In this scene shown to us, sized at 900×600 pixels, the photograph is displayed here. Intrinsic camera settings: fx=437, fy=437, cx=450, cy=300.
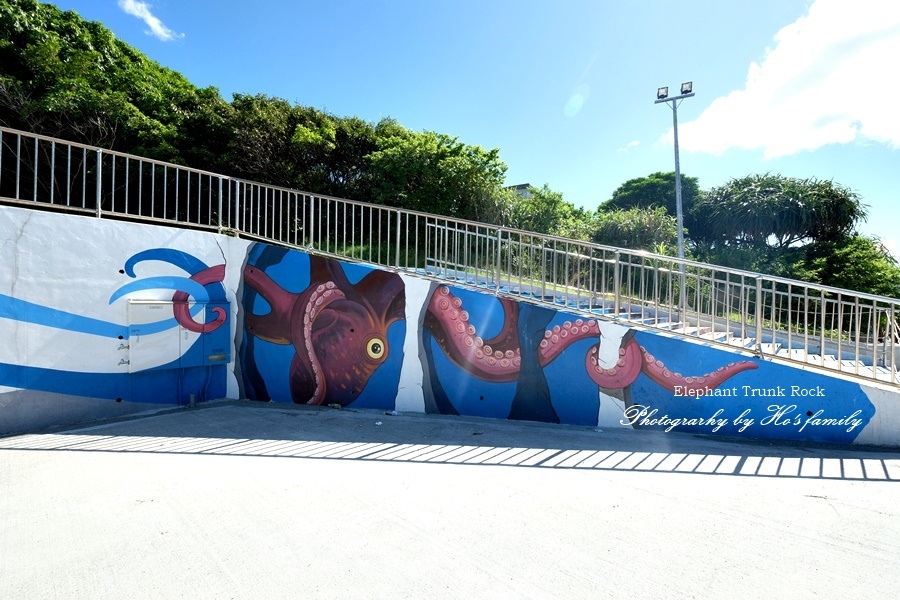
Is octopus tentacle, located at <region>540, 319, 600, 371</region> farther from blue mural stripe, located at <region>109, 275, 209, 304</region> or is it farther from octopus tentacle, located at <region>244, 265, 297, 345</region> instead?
blue mural stripe, located at <region>109, 275, 209, 304</region>

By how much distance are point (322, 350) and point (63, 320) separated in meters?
3.21

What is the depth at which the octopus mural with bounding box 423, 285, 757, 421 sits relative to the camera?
5.10 metres

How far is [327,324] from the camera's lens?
22.0 feet

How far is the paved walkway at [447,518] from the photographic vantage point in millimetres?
2375

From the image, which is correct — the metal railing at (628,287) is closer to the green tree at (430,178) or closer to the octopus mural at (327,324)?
the octopus mural at (327,324)

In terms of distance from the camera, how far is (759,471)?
3.88m

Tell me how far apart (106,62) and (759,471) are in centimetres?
2016

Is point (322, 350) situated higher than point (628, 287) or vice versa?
point (628, 287)

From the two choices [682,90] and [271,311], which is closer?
[271,311]

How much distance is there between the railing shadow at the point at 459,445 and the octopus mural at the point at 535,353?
1.84ft

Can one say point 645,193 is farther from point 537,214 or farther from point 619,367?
point 619,367

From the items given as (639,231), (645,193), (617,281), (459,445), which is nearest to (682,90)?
(639,231)

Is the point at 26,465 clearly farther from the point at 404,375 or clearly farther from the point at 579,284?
the point at 579,284

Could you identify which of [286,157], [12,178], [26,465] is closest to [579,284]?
[26,465]
